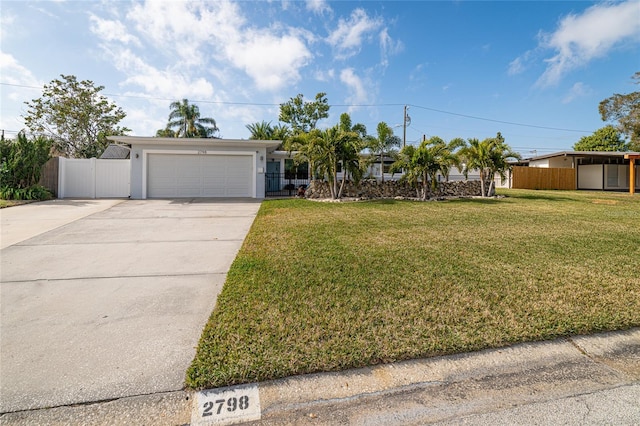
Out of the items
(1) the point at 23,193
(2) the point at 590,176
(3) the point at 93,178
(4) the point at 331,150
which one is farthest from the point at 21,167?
→ (2) the point at 590,176

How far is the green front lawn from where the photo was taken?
2262mm

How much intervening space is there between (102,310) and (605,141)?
47.7 m

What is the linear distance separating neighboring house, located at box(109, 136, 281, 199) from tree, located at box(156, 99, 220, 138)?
15.1 m

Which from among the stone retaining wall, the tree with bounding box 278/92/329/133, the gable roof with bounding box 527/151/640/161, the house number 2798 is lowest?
the house number 2798

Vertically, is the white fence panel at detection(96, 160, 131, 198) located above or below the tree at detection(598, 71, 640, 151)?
below

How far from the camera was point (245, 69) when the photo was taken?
14.5 m

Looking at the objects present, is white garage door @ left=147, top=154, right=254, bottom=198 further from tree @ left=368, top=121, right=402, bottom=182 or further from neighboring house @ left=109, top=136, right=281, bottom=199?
tree @ left=368, top=121, right=402, bottom=182

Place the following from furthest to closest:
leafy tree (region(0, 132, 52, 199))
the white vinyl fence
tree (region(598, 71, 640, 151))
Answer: tree (region(598, 71, 640, 151)) → the white vinyl fence → leafy tree (region(0, 132, 52, 199))

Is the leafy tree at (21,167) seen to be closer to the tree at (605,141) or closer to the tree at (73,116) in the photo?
the tree at (73,116)

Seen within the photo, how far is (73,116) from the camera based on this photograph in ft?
75.3

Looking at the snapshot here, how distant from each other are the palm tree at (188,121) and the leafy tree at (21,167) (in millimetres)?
16067

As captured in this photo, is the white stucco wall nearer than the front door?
No

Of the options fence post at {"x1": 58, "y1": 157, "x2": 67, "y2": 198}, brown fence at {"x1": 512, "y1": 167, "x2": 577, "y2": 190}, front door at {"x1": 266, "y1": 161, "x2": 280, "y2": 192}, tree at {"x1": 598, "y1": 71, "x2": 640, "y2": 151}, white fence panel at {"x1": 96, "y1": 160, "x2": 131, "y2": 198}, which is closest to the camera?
fence post at {"x1": 58, "y1": 157, "x2": 67, "y2": 198}

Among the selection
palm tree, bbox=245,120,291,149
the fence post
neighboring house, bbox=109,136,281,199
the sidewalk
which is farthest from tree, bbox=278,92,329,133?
the sidewalk
